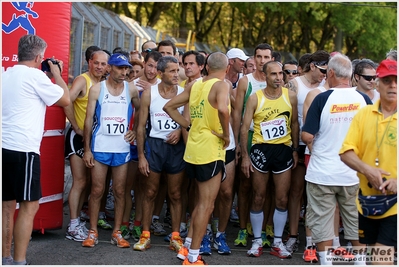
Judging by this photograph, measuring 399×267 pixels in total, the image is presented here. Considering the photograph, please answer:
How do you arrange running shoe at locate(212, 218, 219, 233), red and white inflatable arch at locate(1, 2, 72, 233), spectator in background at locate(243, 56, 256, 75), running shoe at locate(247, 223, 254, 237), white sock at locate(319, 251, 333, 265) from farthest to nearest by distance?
spectator in background at locate(243, 56, 256, 75)
running shoe at locate(247, 223, 254, 237)
running shoe at locate(212, 218, 219, 233)
red and white inflatable arch at locate(1, 2, 72, 233)
white sock at locate(319, 251, 333, 265)

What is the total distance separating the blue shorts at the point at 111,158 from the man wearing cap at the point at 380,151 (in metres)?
3.11

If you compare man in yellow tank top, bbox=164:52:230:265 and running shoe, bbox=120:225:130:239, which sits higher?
man in yellow tank top, bbox=164:52:230:265

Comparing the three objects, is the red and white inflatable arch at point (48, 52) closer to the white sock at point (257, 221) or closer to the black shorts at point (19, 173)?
the black shorts at point (19, 173)

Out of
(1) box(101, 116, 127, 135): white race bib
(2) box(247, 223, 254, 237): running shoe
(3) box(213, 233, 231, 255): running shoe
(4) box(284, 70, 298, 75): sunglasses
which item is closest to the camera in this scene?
(3) box(213, 233, 231, 255): running shoe

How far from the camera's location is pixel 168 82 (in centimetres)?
757

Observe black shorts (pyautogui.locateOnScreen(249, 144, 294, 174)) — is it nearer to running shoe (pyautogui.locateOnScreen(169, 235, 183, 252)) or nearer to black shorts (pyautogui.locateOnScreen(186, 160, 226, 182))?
black shorts (pyautogui.locateOnScreen(186, 160, 226, 182))

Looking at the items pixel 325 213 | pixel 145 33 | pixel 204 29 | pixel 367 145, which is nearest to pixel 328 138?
pixel 325 213

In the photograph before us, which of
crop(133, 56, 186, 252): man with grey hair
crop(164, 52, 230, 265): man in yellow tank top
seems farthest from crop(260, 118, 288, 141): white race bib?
crop(133, 56, 186, 252): man with grey hair

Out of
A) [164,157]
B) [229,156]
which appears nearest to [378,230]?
[229,156]

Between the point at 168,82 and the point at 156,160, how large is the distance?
2.79 ft

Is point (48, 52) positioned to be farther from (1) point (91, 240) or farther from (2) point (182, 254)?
(2) point (182, 254)

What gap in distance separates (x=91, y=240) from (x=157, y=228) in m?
1.04

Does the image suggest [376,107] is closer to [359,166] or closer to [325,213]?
[359,166]

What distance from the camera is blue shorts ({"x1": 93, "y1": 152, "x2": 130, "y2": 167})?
7570 millimetres
